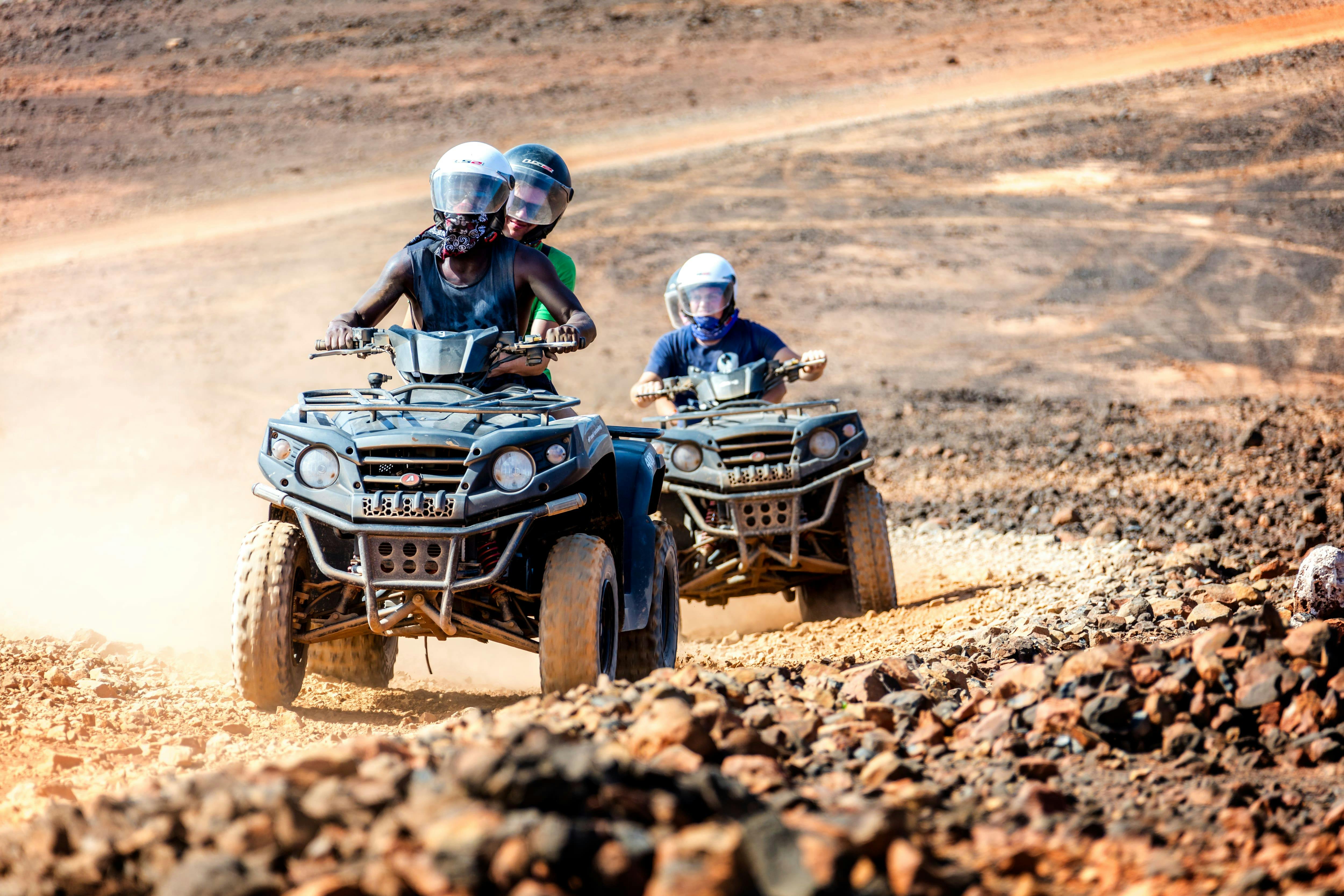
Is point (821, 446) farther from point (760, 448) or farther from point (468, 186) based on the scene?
point (468, 186)

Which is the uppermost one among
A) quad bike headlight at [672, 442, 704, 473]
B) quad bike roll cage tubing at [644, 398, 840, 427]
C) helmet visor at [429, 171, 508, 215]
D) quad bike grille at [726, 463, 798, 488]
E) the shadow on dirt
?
helmet visor at [429, 171, 508, 215]

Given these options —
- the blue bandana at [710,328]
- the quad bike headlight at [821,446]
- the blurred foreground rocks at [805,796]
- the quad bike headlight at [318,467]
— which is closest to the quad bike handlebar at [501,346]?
the quad bike headlight at [318,467]

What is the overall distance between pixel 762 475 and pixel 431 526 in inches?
148


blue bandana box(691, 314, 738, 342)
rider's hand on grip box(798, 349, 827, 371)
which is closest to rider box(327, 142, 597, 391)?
rider's hand on grip box(798, 349, 827, 371)

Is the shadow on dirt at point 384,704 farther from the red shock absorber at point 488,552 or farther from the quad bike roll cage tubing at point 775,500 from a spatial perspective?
the quad bike roll cage tubing at point 775,500

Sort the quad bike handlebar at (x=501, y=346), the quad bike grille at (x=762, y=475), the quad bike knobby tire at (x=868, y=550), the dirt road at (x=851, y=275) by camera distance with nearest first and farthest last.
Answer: the quad bike handlebar at (x=501, y=346) < the quad bike grille at (x=762, y=475) < the quad bike knobby tire at (x=868, y=550) < the dirt road at (x=851, y=275)

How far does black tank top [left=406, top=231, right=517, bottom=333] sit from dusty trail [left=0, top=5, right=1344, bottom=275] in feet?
65.6

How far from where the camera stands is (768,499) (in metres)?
9.24

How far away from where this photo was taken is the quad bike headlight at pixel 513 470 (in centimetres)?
589

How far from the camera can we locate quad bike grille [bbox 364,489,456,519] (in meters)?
5.72

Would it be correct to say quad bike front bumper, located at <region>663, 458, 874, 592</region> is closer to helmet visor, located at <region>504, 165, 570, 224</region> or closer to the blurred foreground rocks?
helmet visor, located at <region>504, 165, 570, 224</region>

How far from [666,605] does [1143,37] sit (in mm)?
34137

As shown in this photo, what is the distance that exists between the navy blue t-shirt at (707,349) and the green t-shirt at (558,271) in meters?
1.62

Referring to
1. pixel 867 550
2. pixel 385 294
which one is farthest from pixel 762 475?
pixel 385 294
